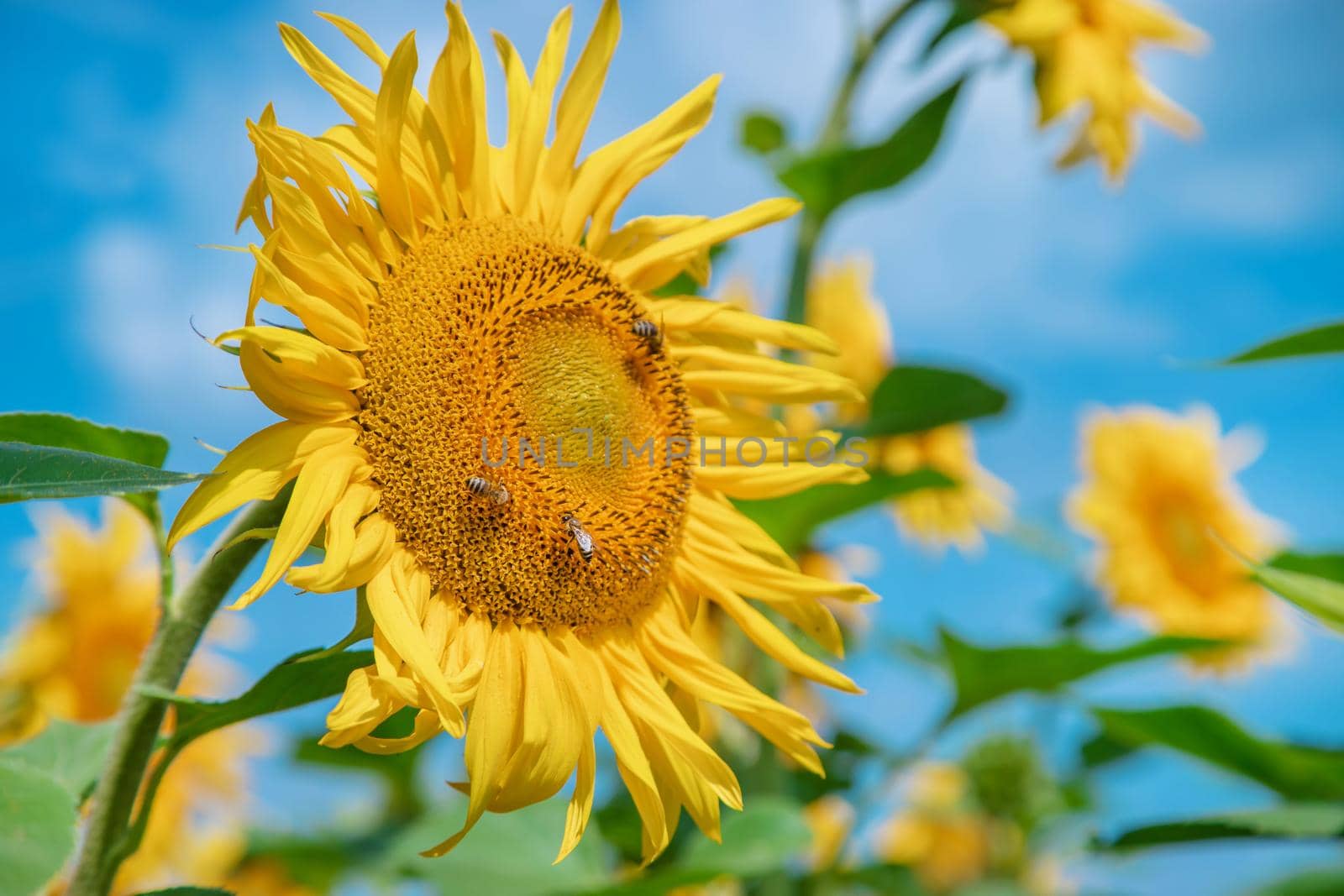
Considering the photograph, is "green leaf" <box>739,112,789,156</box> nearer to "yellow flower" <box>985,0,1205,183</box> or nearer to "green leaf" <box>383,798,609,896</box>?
"yellow flower" <box>985,0,1205,183</box>

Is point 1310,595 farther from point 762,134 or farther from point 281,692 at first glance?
point 762,134

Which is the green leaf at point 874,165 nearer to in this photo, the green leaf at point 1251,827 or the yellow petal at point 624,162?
the yellow petal at point 624,162

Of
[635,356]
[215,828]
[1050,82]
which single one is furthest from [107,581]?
[1050,82]

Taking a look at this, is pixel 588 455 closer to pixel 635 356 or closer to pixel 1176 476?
pixel 635 356

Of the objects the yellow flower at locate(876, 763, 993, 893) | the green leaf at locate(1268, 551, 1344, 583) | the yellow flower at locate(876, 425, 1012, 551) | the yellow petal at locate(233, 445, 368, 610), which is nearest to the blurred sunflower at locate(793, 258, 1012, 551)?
the yellow flower at locate(876, 425, 1012, 551)

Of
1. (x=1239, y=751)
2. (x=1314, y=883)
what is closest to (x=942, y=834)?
(x=1314, y=883)

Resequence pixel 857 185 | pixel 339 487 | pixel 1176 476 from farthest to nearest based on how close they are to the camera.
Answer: pixel 1176 476, pixel 857 185, pixel 339 487

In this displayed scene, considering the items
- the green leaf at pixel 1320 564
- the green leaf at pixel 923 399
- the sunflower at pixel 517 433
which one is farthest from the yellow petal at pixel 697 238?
the green leaf at pixel 1320 564
